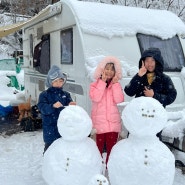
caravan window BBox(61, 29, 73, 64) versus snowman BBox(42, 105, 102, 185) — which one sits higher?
caravan window BBox(61, 29, 73, 64)

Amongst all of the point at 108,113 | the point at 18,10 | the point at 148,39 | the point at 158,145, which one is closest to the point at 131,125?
the point at 158,145

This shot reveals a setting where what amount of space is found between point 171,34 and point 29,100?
4733 mm

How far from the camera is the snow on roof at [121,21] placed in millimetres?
5535

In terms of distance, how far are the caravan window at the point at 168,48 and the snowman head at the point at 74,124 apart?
2.71 metres

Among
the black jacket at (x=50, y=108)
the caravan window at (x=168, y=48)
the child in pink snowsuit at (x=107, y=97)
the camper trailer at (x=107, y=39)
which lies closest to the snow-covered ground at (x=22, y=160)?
the black jacket at (x=50, y=108)

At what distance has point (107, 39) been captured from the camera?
557 cm

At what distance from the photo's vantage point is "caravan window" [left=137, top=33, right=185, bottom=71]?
5.89 m

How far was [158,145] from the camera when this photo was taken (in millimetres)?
3395

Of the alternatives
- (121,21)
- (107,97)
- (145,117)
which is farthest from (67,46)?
(145,117)

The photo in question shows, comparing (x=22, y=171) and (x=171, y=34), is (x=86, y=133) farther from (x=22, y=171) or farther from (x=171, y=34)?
(x=171, y=34)

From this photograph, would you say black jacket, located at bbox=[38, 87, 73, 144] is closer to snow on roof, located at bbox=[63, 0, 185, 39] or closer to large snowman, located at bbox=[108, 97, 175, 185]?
large snowman, located at bbox=[108, 97, 175, 185]

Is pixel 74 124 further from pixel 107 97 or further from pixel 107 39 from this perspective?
pixel 107 39

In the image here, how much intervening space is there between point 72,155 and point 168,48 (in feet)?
11.0

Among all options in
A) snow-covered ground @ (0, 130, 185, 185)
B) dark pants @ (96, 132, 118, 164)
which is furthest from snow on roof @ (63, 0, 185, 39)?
snow-covered ground @ (0, 130, 185, 185)
